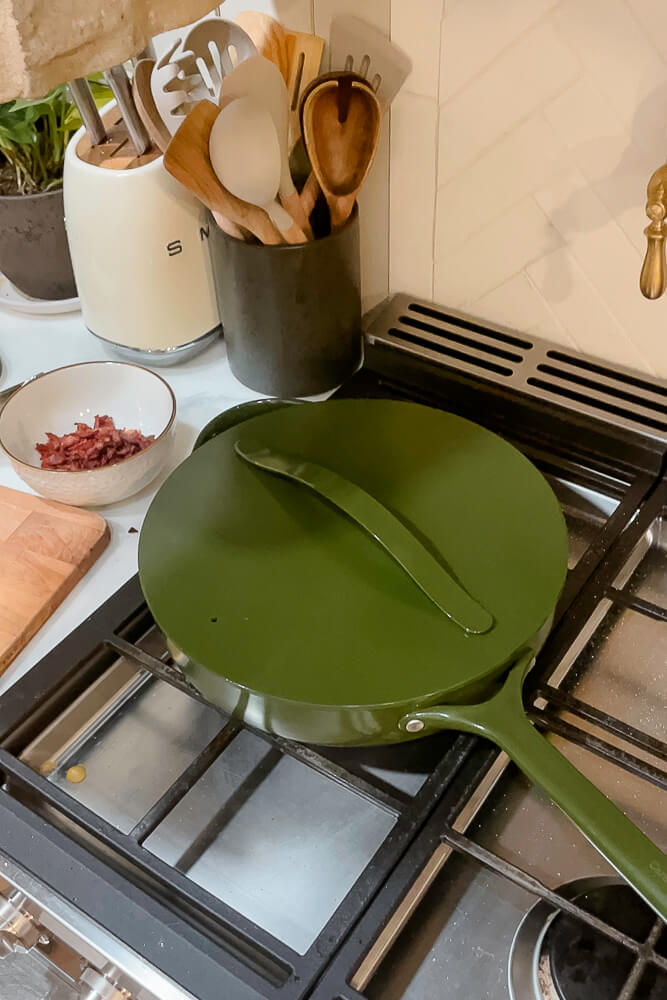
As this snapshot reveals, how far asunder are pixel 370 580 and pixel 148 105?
48cm

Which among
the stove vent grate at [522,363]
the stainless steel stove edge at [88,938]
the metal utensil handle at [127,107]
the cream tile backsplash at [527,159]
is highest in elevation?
the cream tile backsplash at [527,159]

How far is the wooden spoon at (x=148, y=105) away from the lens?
2.74 ft

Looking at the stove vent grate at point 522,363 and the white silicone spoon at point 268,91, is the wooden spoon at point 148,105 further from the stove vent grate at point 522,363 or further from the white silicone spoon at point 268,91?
the stove vent grate at point 522,363

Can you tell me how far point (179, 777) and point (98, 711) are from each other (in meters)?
0.12

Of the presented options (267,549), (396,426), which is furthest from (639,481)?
(267,549)

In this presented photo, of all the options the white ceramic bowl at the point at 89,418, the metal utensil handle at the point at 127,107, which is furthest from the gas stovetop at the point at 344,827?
the metal utensil handle at the point at 127,107

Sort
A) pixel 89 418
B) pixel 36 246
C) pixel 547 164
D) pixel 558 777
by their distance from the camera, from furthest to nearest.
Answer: pixel 36 246 → pixel 89 418 → pixel 547 164 → pixel 558 777

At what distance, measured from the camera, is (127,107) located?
34.0 inches

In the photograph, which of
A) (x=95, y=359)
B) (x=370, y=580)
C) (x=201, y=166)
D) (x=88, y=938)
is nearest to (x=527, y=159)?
(x=201, y=166)

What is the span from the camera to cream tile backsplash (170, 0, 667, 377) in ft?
2.39

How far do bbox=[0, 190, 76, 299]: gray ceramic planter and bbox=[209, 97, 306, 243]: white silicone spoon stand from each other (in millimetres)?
306

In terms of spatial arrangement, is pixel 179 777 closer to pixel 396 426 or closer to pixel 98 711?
pixel 98 711

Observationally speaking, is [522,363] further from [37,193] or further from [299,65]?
[37,193]

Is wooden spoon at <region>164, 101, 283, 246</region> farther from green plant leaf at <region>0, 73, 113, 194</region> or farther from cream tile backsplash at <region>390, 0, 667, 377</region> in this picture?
green plant leaf at <region>0, 73, 113, 194</region>
